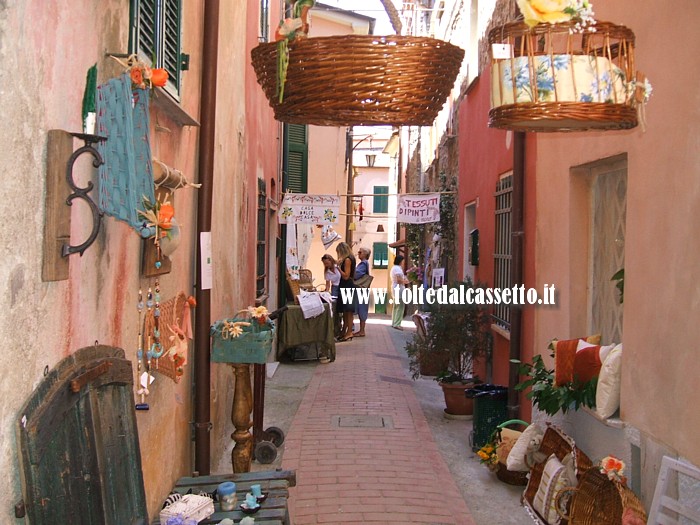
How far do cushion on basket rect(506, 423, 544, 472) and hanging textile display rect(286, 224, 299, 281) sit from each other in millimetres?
8089

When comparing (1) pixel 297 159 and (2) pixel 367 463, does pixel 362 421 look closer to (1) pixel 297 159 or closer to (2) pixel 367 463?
(2) pixel 367 463

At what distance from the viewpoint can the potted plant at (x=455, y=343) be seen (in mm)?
7875

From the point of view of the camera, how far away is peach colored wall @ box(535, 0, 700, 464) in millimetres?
3457

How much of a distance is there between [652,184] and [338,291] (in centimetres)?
1031

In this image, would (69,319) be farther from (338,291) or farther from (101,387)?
(338,291)

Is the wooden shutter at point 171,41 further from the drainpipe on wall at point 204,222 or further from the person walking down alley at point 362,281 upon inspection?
the person walking down alley at point 362,281

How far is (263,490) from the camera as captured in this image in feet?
12.6

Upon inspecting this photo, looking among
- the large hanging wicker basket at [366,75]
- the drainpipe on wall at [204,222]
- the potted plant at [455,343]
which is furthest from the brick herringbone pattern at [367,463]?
the large hanging wicker basket at [366,75]

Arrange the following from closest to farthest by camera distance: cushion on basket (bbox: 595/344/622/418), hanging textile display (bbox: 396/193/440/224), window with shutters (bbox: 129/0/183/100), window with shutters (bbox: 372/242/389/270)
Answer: window with shutters (bbox: 129/0/183/100) < cushion on basket (bbox: 595/344/622/418) < hanging textile display (bbox: 396/193/440/224) < window with shutters (bbox: 372/242/389/270)

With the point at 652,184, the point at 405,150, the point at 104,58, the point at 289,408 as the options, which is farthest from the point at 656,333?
the point at 405,150

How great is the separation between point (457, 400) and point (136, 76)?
5.82 metres

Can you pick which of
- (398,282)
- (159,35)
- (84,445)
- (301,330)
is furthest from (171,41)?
(398,282)

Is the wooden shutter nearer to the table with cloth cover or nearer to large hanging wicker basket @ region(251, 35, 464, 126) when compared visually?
large hanging wicker basket @ region(251, 35, 464, 126)

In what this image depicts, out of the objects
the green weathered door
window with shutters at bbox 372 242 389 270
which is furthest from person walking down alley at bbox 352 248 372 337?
window with shutters at bbox 372 242 389 270
